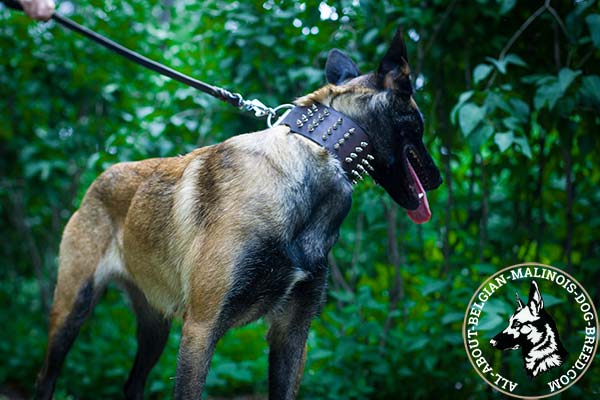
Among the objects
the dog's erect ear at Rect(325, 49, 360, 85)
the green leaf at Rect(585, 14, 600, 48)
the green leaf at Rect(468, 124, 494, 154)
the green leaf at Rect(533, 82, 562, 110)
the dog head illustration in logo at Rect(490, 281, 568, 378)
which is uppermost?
the green leaf at Rect(585, 14, 600, 48)

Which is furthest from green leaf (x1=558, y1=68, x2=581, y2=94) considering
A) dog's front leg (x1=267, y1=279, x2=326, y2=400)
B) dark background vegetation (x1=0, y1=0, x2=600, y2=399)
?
dog's front leg (x1=267, y1=279, x2=326, y2=400)

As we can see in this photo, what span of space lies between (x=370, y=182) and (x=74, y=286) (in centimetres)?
186

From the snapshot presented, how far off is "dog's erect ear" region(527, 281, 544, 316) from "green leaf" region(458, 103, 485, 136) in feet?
2.91

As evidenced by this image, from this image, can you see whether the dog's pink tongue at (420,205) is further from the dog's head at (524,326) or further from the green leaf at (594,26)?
the green leaf at (594,26)

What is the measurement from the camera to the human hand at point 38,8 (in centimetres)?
239

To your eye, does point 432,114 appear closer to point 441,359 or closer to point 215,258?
point 441,359

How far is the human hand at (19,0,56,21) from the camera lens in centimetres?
239

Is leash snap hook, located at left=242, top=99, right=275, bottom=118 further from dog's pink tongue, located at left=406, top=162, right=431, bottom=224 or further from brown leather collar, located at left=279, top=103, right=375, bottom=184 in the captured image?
dog's pink tongue, located at left=406, top=162, right=431, bottom=224

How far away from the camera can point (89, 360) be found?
5.07 meters

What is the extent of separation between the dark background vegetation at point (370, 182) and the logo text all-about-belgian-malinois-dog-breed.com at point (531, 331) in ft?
0.48

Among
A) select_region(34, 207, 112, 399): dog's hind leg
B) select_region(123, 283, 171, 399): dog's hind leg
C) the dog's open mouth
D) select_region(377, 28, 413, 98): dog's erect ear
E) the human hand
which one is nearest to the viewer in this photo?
the human hand

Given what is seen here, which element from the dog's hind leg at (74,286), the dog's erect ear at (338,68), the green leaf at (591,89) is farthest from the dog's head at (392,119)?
the dog's hind leg at (74,286)

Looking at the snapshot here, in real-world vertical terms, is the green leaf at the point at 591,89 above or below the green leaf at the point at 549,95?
above

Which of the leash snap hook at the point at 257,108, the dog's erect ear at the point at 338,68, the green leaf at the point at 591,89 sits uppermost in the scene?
the green leaf at the point at 591,89
